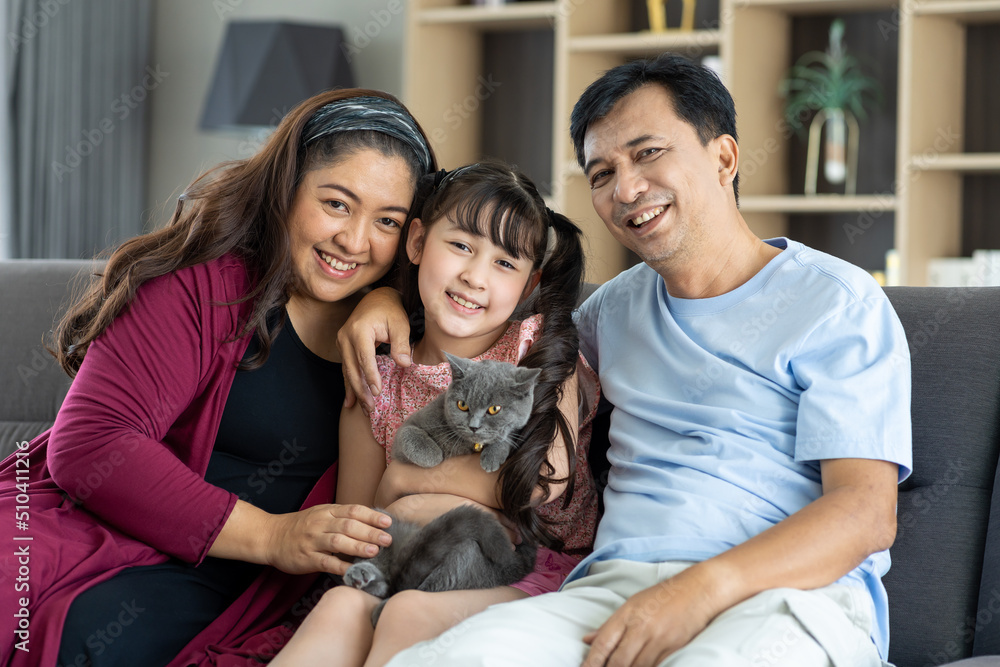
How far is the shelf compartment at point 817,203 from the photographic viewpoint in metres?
3.34

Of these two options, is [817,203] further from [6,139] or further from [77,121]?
[6,139]

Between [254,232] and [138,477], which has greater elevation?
[254,232]

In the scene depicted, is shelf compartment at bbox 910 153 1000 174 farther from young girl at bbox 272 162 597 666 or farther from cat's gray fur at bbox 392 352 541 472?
cat's gray fur at bbox 392 352 541 472

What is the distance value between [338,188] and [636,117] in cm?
54

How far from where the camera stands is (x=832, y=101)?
139 inches

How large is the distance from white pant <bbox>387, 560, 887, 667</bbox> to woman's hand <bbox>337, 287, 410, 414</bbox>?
0.50m

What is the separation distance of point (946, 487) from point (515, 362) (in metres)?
0.77

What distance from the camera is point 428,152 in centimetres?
179

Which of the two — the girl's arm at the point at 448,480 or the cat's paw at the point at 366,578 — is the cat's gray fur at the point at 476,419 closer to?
the girl's arm at the point at 448,480

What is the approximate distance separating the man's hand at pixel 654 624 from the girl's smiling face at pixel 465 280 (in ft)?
1.93

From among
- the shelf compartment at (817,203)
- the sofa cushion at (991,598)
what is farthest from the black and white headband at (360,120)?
the shelf compartment at (817,203)

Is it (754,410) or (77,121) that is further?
(77,121)

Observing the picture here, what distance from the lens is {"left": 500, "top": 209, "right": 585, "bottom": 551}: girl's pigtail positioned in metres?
1.48

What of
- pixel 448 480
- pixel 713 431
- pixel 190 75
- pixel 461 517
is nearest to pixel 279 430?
pixel 448 480
